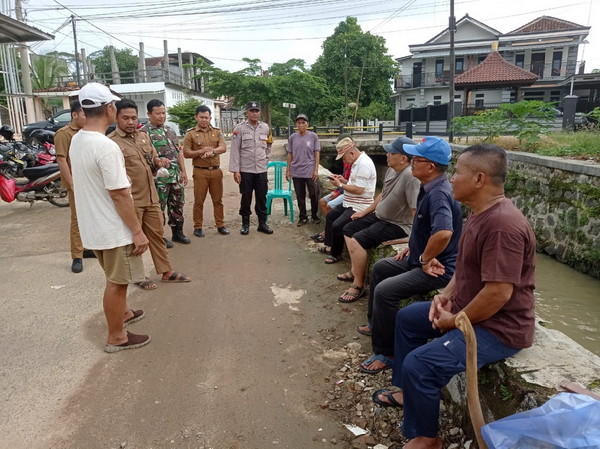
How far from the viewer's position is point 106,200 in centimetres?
290

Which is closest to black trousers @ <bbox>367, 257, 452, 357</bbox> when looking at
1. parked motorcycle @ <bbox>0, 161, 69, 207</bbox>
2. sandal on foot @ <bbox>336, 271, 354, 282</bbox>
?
sandal on foot @ <bbox>336, 271, 354, 282</bbox>

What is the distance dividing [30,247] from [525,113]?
987cm

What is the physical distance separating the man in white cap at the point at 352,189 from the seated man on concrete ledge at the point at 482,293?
249 centimetres

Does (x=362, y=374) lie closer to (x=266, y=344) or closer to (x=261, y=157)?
(x=266, y=344)

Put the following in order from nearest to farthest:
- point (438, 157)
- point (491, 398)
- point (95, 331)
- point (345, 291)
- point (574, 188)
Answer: point (491, 398)
point (438, 157)
point (95, 331)
point (345, 291)
point (574, 188)

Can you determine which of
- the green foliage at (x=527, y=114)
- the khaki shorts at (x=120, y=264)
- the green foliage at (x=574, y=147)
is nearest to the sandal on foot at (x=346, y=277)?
the khaki shorts at (x=120, y=264)

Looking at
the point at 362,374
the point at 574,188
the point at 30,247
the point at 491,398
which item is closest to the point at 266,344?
the point at 362,374

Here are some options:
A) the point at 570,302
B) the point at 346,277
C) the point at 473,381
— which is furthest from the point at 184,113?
the point at 473,381

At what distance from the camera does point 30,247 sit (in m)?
5.77

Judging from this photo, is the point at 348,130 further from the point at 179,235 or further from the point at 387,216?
the point at 387,216

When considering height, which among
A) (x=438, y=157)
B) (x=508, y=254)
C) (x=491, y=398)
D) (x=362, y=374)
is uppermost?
(x=438, y=157)

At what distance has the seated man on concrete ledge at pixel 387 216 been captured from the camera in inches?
143

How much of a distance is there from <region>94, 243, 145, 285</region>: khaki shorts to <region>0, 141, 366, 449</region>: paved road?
599 mm

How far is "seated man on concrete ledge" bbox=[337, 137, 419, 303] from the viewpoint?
362 centimetres
